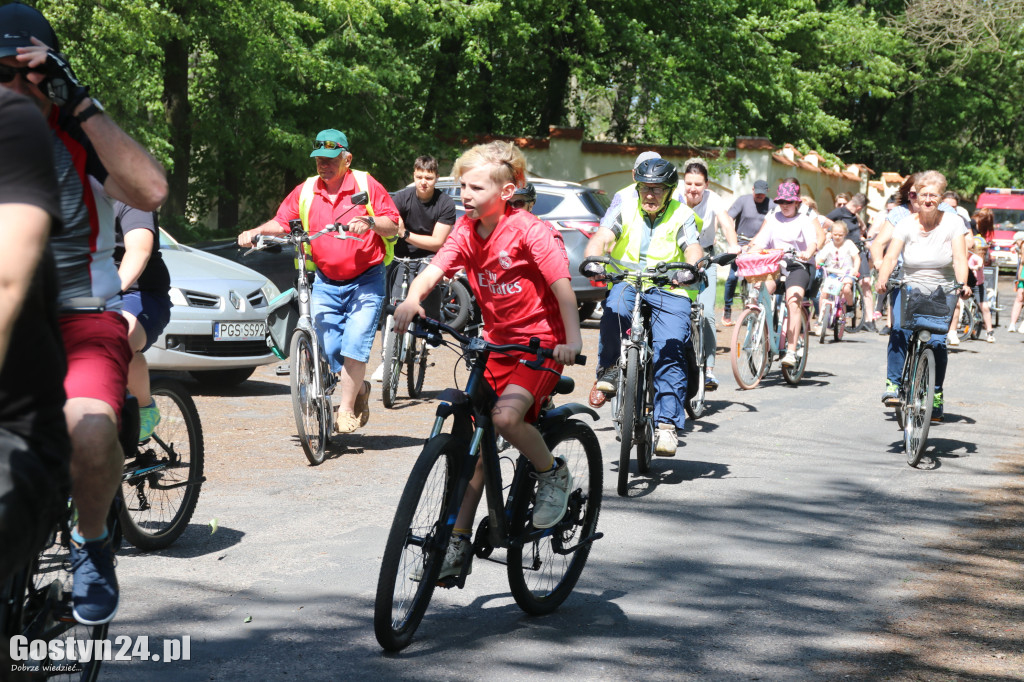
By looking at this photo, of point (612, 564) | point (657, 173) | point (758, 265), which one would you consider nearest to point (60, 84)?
point (612, 564)

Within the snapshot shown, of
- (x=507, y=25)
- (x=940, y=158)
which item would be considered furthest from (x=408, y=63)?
(x=940, y=158)

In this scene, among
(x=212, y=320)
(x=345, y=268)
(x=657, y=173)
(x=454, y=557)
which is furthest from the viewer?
(x=212, y=320)

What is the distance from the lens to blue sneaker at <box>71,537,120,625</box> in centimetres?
323

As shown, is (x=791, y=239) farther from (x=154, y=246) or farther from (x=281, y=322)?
(x=154, y=246)

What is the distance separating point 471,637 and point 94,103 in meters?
2.29

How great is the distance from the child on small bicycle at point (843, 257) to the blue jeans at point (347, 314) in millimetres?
10076

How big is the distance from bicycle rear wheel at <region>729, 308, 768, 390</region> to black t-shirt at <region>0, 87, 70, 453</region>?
32.1ft

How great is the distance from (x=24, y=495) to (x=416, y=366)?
333 inches

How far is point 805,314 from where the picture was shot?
1248 cm

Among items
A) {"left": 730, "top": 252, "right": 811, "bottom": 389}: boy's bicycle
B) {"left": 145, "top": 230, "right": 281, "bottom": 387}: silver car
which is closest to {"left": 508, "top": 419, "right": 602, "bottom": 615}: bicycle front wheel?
{"left": 145, "top": 230, "right": 281, "bottom": 387}: silver car

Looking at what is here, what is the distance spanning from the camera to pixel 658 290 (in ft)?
25.2

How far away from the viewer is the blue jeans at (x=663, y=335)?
24.7 ft

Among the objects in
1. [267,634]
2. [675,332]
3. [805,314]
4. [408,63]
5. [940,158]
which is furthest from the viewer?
[940,158]

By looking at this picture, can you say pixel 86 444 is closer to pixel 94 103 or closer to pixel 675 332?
pixel 94 103
